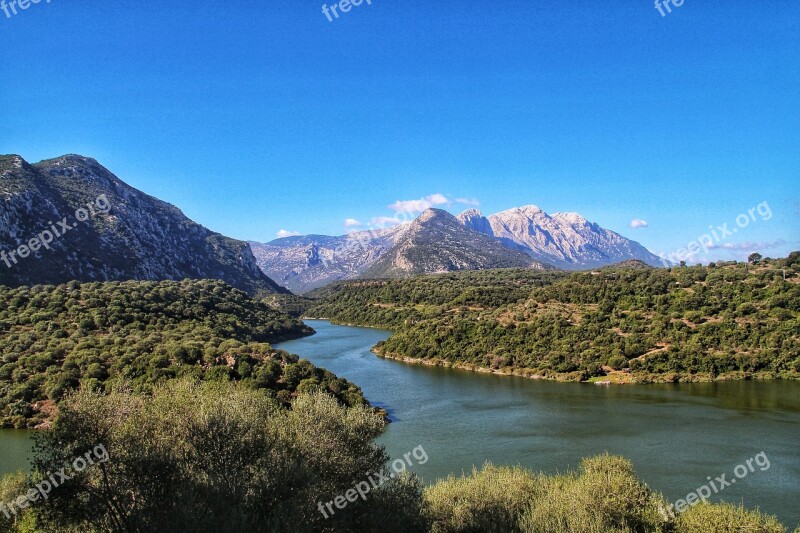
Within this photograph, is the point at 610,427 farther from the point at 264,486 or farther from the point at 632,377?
the point at 264,486

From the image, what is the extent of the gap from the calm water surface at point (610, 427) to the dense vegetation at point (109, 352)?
10.2 meters

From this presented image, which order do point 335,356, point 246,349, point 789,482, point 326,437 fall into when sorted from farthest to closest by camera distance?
point 335,356, point 246,349, point 789,482, point 326,437

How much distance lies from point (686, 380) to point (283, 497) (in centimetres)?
6130

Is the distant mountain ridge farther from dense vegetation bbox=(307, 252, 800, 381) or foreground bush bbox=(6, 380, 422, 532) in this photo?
foreground bush bbox=(6, 380, 422, 532)

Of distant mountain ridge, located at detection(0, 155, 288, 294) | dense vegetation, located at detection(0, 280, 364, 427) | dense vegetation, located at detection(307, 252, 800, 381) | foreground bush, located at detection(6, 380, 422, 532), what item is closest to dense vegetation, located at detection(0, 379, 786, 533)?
foreground bush, located at detection(6, 380, 422, 532)

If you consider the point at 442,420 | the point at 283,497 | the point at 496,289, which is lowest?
the point at 442,420

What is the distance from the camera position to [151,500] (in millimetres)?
15523

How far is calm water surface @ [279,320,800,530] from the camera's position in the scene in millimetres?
32375

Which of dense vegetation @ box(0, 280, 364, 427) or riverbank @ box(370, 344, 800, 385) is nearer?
dense vegetation @ box(0, 280, 364, 427)

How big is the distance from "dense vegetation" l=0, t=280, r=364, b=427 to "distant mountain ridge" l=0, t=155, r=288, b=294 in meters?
20.2

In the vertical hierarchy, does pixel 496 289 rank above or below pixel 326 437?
above

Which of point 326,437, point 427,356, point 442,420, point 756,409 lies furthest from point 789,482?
point 427,356

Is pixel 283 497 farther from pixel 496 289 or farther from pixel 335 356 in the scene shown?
pixel 496 289

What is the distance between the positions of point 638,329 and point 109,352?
2711 inches
